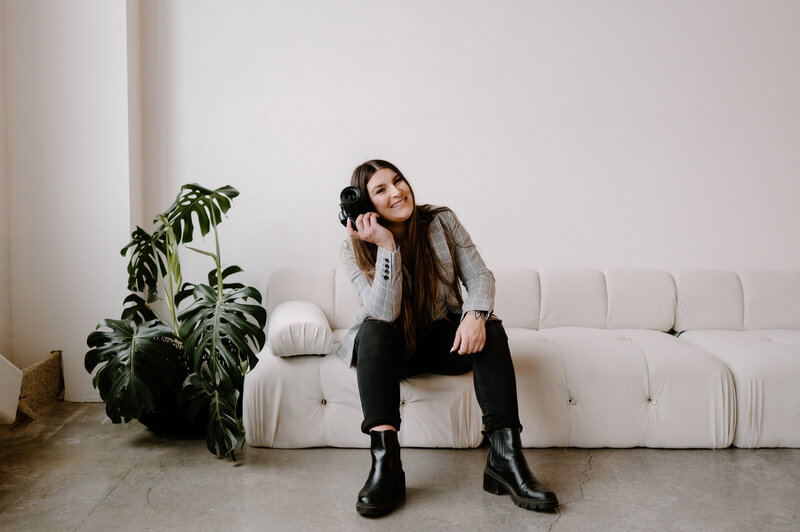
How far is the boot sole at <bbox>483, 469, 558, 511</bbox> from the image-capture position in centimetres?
150

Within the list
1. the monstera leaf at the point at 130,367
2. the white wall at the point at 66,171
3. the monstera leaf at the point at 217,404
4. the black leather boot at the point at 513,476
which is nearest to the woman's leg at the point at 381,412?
the black leather boot at the point at 513,476

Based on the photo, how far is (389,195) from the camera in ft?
5.85

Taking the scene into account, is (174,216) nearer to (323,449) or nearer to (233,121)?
(233,121)

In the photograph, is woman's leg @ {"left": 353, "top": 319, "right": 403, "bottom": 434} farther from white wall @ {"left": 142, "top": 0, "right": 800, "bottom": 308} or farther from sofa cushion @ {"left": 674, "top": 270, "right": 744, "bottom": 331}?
sofa cushion @ {"left": 674, "top": 270, "right": 744, "bottom": 331}

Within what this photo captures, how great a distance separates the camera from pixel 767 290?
2.59 m

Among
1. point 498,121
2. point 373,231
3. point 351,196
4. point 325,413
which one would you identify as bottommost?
point 325,413

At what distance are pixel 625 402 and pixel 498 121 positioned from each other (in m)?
1.42

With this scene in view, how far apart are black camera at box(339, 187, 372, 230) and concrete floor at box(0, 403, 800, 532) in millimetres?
782

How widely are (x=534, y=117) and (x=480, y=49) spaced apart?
40cm

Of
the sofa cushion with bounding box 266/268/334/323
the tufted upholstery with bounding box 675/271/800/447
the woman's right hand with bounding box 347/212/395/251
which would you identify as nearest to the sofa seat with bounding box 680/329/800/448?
the tufted upholstery with bounding box 675/271/800/447

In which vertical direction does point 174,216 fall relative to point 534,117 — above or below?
below

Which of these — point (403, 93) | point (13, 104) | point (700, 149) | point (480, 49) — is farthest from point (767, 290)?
point (13, 104)

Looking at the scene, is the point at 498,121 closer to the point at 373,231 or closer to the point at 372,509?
the point at 373,231

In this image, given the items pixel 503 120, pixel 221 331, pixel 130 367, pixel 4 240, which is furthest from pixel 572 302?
pixel 4 240
